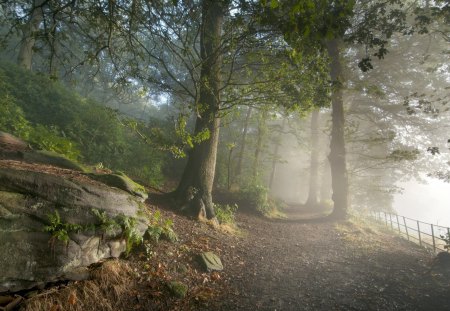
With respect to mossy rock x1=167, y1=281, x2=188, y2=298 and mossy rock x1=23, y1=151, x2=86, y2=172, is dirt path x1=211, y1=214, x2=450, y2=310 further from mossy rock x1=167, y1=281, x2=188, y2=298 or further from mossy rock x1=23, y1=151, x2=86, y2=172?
mossy rock x1=23, y1=151, x2=86, y2=172

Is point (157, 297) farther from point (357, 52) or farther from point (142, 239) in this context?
point (357, 52)

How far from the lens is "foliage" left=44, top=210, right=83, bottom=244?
4.38 m

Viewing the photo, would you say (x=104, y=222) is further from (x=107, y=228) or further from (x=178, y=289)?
(x=178, y=289)

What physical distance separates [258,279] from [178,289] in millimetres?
2091

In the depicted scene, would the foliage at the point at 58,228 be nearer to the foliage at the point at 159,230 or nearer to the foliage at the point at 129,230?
the foliage at the point at 129,230

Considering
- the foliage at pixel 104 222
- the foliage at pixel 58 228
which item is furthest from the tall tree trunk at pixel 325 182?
the foliage at pixel 58 228

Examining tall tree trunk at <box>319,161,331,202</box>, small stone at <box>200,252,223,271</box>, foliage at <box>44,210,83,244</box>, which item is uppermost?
tall tree trunk at <box>319,161,331,202</box>

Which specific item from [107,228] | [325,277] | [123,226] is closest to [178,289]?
[123,226]

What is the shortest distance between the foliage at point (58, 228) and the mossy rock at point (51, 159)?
281 centimetres

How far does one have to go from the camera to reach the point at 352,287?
6.56 m

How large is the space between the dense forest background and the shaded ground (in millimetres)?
2403

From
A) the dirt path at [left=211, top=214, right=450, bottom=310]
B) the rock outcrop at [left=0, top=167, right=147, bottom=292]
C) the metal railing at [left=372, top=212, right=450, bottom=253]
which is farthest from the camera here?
the metal railing at [left=372, top=212, right=450, bottom=253]

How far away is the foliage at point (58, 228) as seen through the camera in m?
4.38

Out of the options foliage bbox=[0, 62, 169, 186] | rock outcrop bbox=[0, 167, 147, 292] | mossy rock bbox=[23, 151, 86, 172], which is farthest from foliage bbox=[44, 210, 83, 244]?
foliage bbox=[0, 62, 169, 186]
